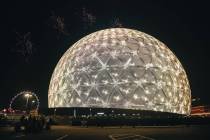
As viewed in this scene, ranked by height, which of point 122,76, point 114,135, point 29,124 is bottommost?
point 114,135

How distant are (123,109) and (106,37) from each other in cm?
1124

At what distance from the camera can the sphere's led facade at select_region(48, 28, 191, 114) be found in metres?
40.2

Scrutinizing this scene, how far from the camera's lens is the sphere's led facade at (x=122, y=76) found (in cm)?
4016

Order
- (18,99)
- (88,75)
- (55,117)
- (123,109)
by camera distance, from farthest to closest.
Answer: (18,99), (55,117), (88,75), (123,109)

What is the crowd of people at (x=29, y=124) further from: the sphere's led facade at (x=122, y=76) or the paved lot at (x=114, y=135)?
the sphere's led facade at (x=122, y=76)

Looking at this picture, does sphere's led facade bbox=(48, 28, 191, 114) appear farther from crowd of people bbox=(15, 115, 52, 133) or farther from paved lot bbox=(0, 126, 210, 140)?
paved lot bbox=(0, 126, 210, 140)

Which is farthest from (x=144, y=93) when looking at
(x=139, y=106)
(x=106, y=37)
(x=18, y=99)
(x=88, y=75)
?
(x=18, y=99)

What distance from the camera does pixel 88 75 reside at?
41.8 metres

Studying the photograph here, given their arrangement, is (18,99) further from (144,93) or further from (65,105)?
(144,93)

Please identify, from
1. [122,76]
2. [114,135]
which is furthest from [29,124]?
[122,76]

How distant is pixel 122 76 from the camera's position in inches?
1597

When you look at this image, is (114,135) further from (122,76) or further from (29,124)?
(122,76)

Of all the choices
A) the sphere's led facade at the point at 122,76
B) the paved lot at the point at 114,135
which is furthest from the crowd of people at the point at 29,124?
the sphere's led facade at the point at 122,76

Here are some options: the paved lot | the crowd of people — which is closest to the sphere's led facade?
the crowd of people
